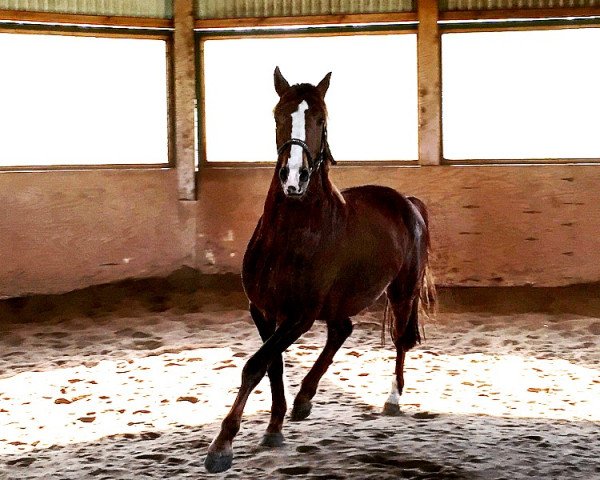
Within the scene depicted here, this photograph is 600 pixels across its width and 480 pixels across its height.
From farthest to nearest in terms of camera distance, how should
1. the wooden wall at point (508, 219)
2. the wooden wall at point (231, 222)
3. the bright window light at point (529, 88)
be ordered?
the bright window light at point (529, 88), the wooden wall at point (508, 219), the wooden wall at point (231, 222)

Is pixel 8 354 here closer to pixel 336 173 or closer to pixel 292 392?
pixel 292 392

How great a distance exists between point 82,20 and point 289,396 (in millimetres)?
4777

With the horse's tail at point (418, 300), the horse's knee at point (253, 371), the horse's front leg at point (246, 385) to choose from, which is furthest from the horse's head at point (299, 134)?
the horse's tail at point (418, 300)

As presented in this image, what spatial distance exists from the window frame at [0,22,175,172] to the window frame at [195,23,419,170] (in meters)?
0.27

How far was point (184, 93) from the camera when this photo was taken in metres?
8.55

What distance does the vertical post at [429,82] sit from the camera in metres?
8.25

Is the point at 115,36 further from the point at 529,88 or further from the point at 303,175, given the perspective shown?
the point at 303,175

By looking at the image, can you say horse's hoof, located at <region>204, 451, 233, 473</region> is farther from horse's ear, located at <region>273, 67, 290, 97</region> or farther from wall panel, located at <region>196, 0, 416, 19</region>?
wall panel, located at <region>196, 0, 416, 19</region>

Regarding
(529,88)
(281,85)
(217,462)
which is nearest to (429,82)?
(529,88)

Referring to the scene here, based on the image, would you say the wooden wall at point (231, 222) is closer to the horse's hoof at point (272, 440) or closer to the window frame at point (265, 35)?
the window frame at point (265, 35)

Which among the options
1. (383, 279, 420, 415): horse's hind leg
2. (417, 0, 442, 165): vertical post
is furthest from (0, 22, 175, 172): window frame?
(383, 279, 420, 415): horse's hind leg

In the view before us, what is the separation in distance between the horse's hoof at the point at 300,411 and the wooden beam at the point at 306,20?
507 cm

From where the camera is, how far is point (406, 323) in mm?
5039

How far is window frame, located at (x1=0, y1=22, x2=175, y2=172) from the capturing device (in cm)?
811
